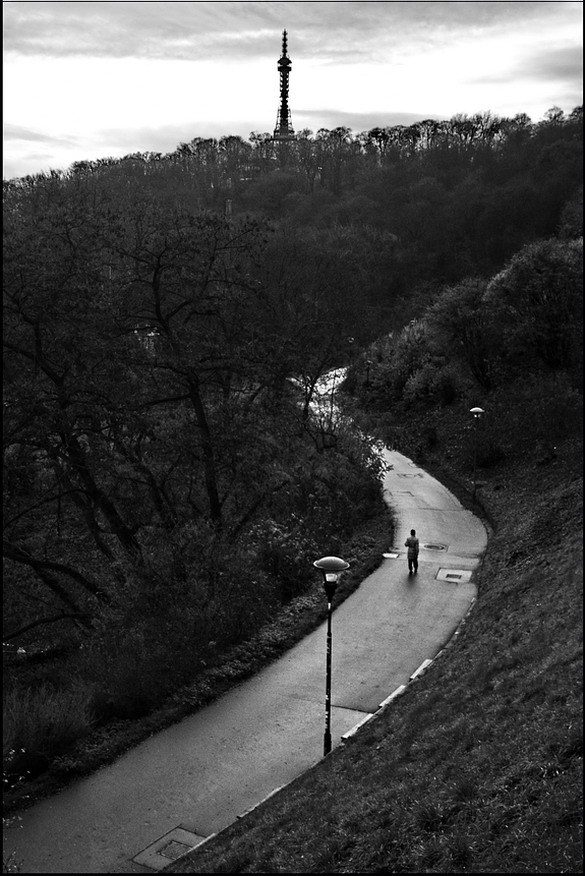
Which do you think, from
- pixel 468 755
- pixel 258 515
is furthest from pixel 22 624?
pixel 468 755

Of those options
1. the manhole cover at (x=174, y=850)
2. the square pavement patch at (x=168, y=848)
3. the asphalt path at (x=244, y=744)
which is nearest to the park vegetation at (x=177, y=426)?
the asphalt path at (x=244, y=744)

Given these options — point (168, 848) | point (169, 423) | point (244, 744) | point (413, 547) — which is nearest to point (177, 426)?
point (169, 423)

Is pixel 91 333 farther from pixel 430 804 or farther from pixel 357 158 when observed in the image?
pixel 357 158

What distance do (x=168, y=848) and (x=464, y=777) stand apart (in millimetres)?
3576

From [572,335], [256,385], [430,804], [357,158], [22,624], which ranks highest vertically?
[357,158]

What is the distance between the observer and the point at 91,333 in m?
15.9

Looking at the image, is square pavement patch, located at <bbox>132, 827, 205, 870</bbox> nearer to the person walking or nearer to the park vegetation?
the park vegetation

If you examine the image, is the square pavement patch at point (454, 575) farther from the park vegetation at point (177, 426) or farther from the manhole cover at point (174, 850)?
the manhole cover at point (174, 850)

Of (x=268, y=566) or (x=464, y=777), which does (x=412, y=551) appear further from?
(x=464, y=777)

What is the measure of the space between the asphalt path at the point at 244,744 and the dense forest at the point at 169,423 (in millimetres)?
1083

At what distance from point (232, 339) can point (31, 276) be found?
6082 millimetres

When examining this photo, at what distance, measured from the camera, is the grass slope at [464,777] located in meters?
7.08

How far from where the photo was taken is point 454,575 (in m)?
19.4

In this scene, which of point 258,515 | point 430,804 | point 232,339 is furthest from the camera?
point 258,515
